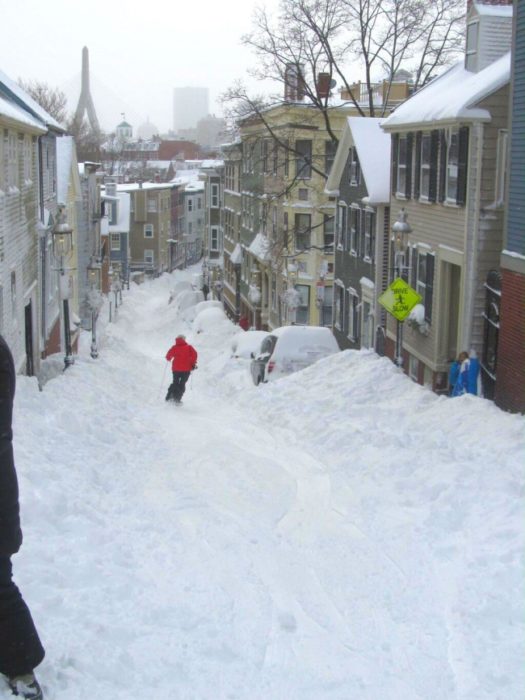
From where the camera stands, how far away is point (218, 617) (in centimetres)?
718

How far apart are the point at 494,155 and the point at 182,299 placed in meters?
50.6

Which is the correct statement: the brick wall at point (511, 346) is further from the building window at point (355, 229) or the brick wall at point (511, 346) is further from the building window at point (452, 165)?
the building window at point (355, 229)

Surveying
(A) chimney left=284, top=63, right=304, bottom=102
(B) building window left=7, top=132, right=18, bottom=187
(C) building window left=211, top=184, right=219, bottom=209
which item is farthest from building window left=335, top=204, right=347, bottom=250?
(C) building window left=211, top=184, right=219, bottom=209

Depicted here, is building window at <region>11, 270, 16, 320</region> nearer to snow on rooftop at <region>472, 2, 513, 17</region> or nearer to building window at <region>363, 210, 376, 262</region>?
snow on rooftop at <region>472, 2, 513, 17</region>

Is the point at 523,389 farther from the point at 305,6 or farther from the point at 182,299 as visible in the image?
the point at 182,299

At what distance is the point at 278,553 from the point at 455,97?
1197cm

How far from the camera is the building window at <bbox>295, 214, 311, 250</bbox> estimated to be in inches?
1581

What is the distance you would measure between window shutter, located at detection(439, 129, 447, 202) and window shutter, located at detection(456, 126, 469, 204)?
3.91ft

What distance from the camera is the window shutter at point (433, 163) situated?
19234mm

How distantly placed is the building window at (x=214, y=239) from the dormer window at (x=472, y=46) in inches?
2399

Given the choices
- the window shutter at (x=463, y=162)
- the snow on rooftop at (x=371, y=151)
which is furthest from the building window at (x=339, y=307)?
the window shutter at (x=463, y=162)

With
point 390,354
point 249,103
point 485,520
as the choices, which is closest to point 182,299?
point 249,103

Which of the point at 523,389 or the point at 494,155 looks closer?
the point at 523,389

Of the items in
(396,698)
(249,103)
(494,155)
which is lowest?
(396,698)
